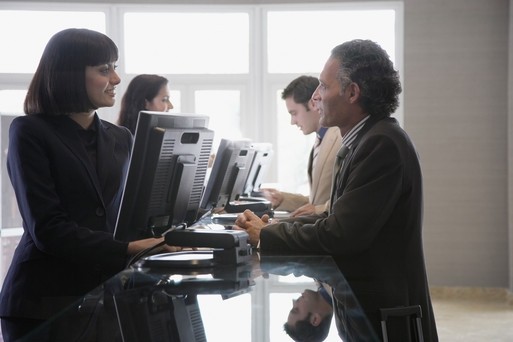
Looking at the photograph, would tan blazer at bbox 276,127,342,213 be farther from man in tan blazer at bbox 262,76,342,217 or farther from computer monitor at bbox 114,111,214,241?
computer monitor at bbox 114,111,214,241

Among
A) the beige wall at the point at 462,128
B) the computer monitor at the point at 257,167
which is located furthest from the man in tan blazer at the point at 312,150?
the beige wall at the point at 462,128

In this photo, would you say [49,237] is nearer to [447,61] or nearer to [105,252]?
[105,252]

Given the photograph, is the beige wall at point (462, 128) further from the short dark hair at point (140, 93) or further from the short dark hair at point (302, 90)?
the short dark hair at point (140, 93)

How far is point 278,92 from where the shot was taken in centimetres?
721

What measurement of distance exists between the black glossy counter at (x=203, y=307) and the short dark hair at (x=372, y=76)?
614 millimetres

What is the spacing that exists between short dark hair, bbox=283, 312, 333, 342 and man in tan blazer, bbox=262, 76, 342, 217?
2420mm

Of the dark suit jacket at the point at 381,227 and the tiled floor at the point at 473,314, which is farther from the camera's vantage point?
the tiled floor at the point at 473,314

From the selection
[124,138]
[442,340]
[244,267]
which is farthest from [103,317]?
[442,340]

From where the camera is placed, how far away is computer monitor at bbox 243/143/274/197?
4.44m

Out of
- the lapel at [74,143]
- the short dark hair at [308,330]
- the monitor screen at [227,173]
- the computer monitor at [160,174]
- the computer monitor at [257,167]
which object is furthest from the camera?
the computer monitor at [257,167]

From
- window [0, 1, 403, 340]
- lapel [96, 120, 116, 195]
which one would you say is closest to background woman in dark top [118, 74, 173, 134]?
lapel [96, 120, 116, 195]

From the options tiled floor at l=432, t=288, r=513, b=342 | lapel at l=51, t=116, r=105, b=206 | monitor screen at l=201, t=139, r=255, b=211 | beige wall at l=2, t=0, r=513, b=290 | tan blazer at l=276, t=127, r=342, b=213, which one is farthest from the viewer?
beige wall at l=2, t=0, r=513, b=290

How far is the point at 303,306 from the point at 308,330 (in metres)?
0.15

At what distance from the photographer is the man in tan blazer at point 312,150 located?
4.01 meters
